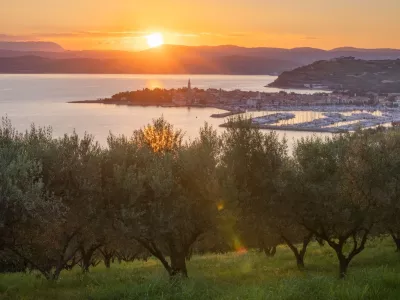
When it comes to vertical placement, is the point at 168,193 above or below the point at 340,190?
above

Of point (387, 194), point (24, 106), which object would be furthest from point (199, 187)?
point (24, 106)

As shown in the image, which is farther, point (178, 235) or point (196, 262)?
point (196, 262)

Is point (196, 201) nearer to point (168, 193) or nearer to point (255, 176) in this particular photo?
point (168, 193)

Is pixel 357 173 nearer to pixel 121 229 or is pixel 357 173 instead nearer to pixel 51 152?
pixel 121 229

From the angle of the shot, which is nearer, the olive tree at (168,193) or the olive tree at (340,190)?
the olive tree at (168,193)

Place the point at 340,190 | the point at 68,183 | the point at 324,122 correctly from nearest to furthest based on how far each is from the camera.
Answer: the point at 68,183
the point at 340,190
the point at 324,122

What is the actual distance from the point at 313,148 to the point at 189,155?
4.75 metres

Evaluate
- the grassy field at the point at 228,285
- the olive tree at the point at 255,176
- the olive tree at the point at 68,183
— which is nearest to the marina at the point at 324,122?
the olive tree at the point at 255,176

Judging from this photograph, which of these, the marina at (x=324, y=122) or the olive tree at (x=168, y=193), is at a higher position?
the olive tree at (x=168, y=193)

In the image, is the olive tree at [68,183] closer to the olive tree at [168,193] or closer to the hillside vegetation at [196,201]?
the hillside vegetation at [196,201]

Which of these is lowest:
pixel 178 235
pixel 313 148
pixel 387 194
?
pixel 178 235

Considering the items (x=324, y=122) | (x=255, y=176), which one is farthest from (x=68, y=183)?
(x=324, y=122)

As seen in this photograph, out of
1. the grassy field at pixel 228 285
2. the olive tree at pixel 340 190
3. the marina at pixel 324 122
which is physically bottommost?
the marina at pixel 324 122

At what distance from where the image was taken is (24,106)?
575ft
